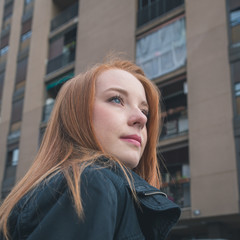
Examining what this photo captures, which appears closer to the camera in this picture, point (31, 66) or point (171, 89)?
point (171, 89)

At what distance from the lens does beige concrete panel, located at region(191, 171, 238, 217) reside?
12734mm

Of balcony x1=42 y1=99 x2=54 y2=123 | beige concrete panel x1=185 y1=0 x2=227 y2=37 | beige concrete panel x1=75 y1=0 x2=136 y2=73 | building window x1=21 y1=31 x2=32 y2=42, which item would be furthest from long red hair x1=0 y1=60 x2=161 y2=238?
building window x1=21 y1=31 x2=32 y2=42

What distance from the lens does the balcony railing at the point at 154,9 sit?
682 inches

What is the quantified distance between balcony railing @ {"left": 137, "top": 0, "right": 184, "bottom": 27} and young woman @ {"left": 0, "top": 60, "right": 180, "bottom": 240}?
16022mm

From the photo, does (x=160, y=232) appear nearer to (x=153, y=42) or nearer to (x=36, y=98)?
(x=153, y=42)

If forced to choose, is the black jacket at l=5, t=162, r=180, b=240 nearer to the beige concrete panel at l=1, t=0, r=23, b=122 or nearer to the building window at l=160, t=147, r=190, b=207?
the building window at l=160, t=147, r=190, b=207

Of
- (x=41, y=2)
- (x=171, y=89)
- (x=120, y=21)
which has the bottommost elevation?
(x=171, y=89)

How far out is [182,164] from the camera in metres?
15.6

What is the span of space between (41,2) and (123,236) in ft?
82.5

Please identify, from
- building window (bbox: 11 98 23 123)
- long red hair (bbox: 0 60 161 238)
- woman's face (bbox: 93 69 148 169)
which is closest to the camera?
long red hair (bbox: 0 60 161 238)

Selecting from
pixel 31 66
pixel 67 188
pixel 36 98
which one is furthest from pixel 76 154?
pixel 31 66

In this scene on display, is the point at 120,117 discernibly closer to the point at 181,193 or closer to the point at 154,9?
the point at 181,193

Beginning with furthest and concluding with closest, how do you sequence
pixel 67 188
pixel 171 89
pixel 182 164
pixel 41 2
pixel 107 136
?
pixel 41 2 → pixel 171 89 → pixel 182 164 → pixel 107 136 → pixel 67 188

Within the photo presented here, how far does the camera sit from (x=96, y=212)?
1058mm
